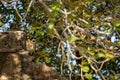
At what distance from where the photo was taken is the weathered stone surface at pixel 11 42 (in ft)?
27.1

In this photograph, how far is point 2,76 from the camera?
792 cm

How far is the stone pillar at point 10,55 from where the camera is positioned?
8.00 m

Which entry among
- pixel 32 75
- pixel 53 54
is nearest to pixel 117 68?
pixel 53 54

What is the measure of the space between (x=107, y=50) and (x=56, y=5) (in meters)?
0.92

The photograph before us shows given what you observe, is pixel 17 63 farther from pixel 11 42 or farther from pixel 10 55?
pixel 11 42

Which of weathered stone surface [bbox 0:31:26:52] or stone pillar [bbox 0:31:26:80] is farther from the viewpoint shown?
weathered stone surface [bbox 0:31:26:52]

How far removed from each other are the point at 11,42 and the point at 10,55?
34cm

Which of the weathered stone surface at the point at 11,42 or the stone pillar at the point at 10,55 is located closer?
the stone pillar at the point at 10,55

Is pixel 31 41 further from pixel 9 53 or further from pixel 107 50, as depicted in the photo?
pixel 107 50

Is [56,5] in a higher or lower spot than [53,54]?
higher

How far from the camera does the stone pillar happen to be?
8.00 metres

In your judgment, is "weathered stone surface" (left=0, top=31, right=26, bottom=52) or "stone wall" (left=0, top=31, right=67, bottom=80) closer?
"stone wall" (left=0, top=31, right=67, bottom=80)

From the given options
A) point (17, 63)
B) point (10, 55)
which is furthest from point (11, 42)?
point (17, 63)

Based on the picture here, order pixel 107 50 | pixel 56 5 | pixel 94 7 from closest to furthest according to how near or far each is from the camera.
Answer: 1. pixel 56 5
2. pixel 107 50
3. pixel 94 7
